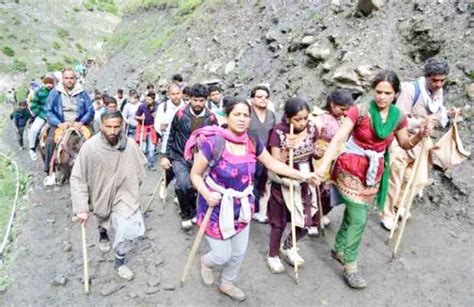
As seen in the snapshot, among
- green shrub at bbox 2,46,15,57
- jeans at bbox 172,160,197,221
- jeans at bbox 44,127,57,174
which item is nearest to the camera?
jeans at bbox 172,160,197,221

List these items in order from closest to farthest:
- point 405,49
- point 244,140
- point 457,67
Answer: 1. point 244,140
2. point 457,67
3. point 405,49

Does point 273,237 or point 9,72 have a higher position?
point 273,237

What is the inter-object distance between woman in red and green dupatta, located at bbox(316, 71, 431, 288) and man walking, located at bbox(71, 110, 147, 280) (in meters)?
2.18

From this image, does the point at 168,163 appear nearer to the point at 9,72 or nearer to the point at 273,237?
the point at 273,237

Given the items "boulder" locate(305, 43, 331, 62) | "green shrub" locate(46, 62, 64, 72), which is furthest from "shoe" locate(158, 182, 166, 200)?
"green shrub" locate(46, 62, 64, 72)

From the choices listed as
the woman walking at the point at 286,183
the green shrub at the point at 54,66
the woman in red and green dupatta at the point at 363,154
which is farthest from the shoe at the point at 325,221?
the green shrub at the point at 54,66

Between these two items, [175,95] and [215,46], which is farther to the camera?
[215,46]

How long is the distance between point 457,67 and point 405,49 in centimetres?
153

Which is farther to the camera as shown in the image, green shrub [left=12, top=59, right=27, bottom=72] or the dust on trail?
green shrub [left=12, top=59, right=27, bottom=72]

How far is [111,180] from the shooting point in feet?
16.5

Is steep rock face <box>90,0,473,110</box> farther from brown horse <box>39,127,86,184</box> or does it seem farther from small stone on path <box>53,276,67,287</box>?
small stone on path <box>53,276,67,287</box>

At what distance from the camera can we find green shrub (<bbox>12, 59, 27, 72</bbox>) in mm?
31256

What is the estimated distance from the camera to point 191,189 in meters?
6.29

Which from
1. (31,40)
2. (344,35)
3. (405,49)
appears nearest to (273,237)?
(405,49)
